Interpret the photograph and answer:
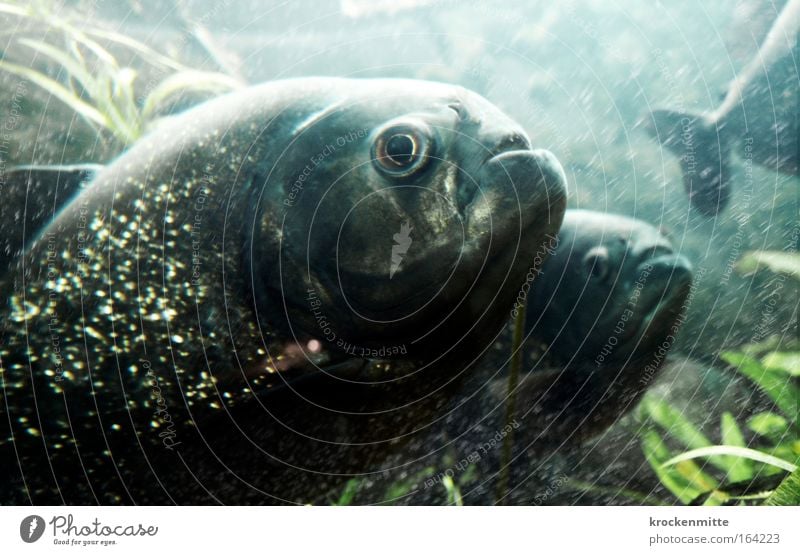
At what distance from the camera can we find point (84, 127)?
96 cm

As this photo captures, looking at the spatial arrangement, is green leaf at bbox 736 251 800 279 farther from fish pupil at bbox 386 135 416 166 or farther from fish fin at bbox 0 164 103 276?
fish fin at bbox 0 164 103 276

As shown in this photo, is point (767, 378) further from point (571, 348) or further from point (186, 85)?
point (186, 85)

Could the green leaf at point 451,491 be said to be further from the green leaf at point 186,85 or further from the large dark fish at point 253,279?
the green leaf at point 186,85

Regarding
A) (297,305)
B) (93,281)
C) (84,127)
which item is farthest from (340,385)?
(84,127)

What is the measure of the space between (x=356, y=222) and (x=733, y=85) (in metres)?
0.83

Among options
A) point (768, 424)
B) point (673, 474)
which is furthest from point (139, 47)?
point (768, 424)

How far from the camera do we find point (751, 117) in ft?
3.42

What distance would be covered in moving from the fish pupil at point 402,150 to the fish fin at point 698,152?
54 cm

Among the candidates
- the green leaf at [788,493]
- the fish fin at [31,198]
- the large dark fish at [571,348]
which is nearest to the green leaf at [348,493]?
the large dark fish at [571,348]

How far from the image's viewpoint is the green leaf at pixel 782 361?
3.46 feet

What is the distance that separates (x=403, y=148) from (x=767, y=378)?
0.89 m

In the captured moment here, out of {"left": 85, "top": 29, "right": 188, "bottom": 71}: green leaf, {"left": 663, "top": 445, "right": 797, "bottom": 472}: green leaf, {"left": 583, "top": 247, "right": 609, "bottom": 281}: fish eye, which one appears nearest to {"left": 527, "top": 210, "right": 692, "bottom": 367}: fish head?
{"left": 583, "top": 247, "right": 609, "bottom": 281}: fish eye

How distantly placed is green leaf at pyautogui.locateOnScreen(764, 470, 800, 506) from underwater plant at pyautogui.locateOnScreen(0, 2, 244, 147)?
123cm
